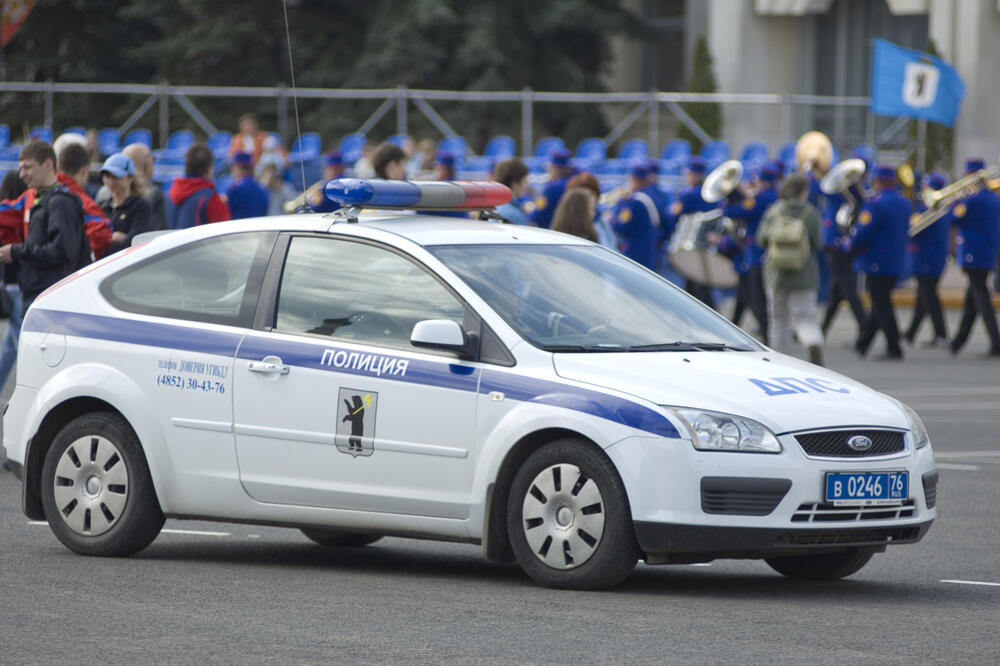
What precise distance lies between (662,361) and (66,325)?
2.65 meters

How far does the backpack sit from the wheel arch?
10.5m

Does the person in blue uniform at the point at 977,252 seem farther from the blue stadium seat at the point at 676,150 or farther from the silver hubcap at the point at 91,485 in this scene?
the silver hubcap at the point at 91,485

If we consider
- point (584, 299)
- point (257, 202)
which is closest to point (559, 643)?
point (584, 299)

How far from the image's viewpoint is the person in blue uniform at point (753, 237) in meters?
21.7

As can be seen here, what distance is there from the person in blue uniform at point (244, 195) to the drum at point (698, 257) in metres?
5.40

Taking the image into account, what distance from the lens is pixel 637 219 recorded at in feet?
60.3

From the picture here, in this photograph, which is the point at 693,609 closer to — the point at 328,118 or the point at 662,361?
the point at 662,361

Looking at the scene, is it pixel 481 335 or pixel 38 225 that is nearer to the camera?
pixel 481 335

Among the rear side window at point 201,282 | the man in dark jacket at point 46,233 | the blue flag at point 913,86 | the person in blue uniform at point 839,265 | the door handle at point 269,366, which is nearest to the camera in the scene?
the door handle at point 269,366

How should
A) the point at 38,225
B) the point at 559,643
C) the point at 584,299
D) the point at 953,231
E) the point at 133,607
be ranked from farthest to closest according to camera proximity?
the point at 953,231 → the point at 38,225 → the point at 584,299 → the point at 133,607 → the point at 559,643

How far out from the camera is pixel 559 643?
6578 mm

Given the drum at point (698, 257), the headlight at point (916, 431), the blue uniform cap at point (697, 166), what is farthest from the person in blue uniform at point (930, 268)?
the headlight at point (916, 431)

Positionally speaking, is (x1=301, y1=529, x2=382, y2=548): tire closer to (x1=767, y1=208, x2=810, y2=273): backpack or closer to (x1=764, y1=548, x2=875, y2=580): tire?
(x1=764, y1=548, x2=875, y2=580): tire

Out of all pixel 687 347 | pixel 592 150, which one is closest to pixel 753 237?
pixel 592 150
